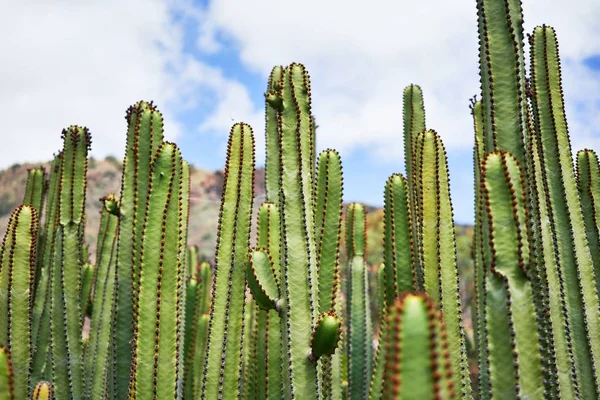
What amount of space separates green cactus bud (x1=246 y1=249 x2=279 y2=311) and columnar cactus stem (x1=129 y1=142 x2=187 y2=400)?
1.31ft

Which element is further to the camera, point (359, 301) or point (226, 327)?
point (359, 301)

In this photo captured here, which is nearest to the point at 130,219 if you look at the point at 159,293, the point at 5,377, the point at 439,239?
the point at 159,293

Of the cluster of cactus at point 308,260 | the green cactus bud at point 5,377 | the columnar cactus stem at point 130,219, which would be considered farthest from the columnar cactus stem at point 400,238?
the green cactus bud at point 5,377

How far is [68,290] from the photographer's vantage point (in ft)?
13.3

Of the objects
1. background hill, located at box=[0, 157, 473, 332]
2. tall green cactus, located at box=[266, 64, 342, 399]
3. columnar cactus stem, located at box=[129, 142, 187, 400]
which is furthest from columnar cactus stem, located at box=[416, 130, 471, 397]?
background hill, located at box=[0, 157, 473, 332]

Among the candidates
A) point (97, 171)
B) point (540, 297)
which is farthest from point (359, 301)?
point (97, 171)

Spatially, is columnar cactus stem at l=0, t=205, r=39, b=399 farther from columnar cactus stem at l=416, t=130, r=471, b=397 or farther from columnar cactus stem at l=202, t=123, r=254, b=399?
columnar cactus stem at l=416, t=130, r=471, b=397

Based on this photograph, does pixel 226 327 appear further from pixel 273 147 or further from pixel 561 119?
pixel 561 119

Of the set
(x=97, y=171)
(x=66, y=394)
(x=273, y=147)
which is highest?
(x=97, y=171)

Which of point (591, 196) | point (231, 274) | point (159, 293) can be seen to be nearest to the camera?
point (159, 293)

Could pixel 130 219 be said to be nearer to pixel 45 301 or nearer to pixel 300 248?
pixel 300 248

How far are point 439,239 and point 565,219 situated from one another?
86cm

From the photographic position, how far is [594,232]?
4.12m

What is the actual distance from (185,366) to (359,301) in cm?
185
